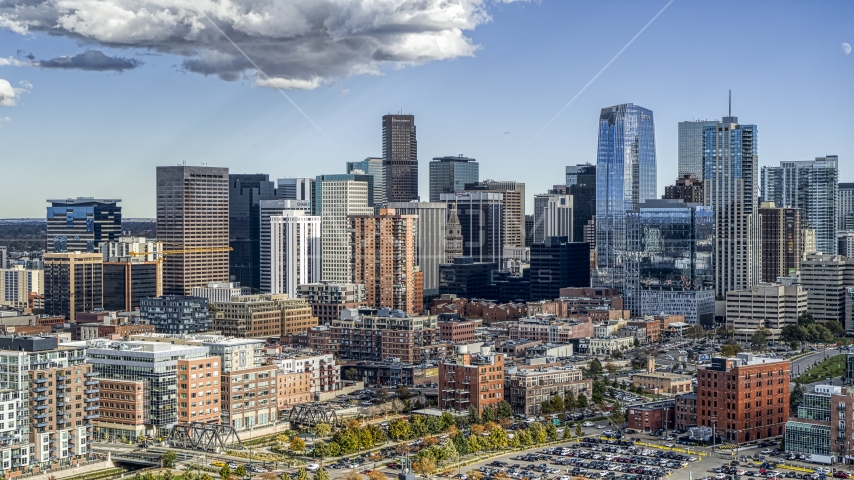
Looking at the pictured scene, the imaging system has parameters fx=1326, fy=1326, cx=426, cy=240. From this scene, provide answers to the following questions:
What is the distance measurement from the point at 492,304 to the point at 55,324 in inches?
1236

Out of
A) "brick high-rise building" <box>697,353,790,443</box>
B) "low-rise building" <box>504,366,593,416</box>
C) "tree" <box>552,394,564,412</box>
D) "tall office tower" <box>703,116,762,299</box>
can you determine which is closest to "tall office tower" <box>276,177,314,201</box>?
"tall office tower" <box>703,116,762,299</box>

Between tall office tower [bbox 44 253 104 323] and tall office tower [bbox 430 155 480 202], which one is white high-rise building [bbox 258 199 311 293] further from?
tall office tower [bbox 430 155 480 202]

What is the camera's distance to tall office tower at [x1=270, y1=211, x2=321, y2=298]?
96875mm

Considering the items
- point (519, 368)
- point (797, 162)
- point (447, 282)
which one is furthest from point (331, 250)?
point (797, 162)

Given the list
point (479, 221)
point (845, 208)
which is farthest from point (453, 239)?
point (845, 208)

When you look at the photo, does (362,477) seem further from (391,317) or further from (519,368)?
(391,317)

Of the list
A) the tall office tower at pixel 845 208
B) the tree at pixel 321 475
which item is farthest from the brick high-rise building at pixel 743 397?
the tall office tower at pixel 845 208

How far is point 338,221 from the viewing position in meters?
102

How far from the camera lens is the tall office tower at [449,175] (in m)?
148

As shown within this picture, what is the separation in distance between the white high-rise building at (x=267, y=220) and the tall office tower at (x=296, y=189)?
31.5ft

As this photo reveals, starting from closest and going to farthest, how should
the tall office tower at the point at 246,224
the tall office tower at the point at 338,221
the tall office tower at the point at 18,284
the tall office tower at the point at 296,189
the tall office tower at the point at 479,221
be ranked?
the tall office tower at the point at 338,221 → the tall office tower at the point at 18,284 → the tall office tower at the point at 246,224 → the tall office tower at the point at 296,189 → the tall office tower at the point at 479,221

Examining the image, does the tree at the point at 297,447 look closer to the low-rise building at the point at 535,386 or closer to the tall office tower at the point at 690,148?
the low-rise building at the point at 535,386

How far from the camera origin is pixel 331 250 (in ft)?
318

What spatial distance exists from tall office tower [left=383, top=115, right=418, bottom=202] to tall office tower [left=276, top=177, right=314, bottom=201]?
24246mm
